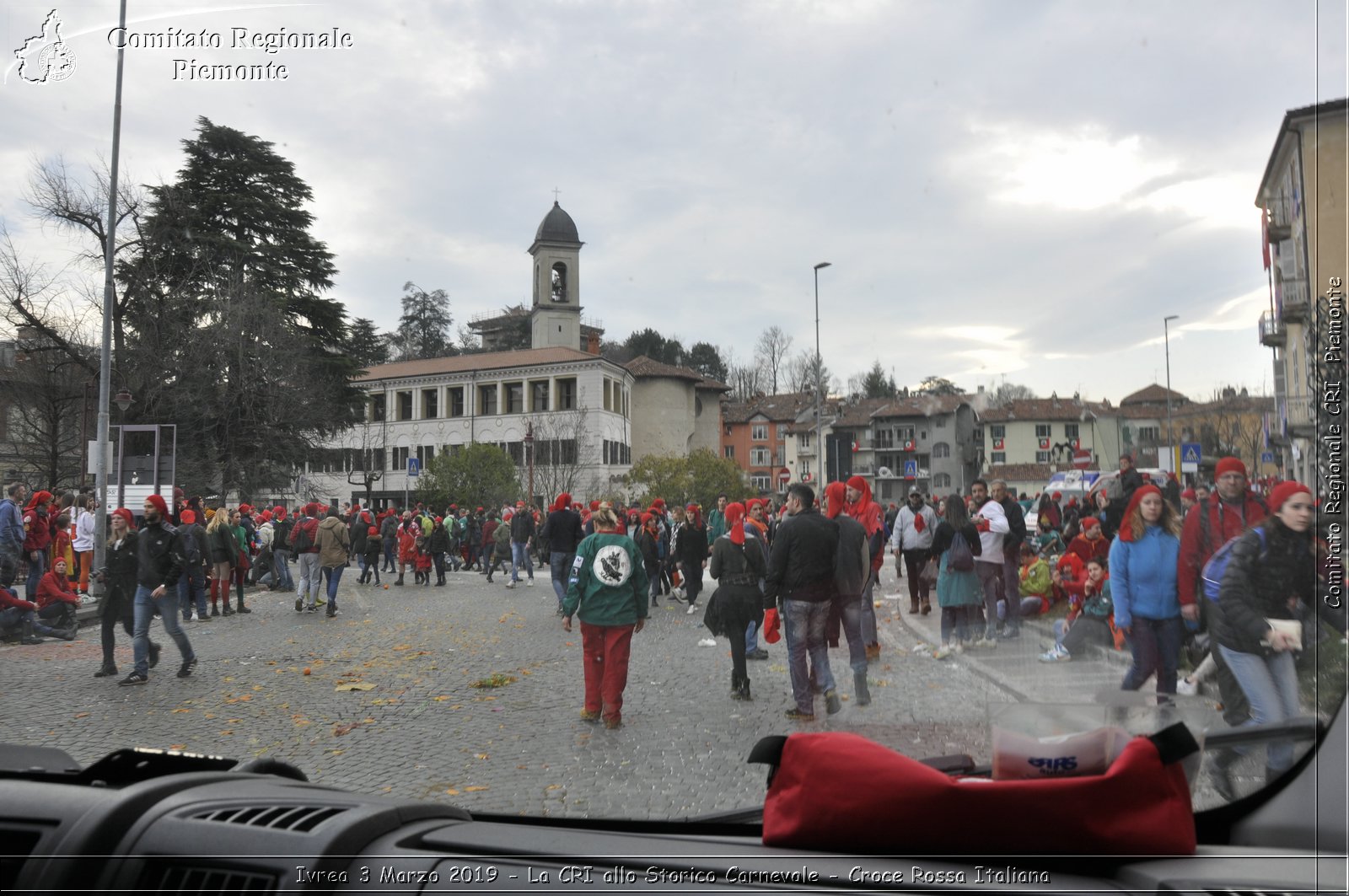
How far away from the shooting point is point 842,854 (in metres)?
1.41

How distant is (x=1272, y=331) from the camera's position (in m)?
1.99

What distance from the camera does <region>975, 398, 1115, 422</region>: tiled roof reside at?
2713 millimetres

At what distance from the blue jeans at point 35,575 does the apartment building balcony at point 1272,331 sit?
6998 millimetres

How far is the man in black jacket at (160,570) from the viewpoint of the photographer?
6.98 metres

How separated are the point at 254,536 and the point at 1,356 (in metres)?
9.48

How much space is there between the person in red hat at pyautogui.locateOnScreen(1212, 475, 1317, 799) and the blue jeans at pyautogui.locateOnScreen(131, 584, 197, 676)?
6.00m

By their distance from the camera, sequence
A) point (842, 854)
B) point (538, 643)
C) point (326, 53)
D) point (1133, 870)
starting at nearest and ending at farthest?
point (1133, 870) < point (842, 854) < point (326, 53) < point (538, 643)

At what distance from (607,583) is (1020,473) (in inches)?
112

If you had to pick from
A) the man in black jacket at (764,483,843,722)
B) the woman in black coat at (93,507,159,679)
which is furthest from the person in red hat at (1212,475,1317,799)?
the woman in black coat at (93,507,159,679)

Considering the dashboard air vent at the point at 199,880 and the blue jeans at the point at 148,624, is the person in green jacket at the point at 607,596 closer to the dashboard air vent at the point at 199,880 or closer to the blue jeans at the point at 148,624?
the blue jeans at the point at 148,624

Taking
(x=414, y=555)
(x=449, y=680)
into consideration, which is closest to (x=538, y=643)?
(x=449, y=680)

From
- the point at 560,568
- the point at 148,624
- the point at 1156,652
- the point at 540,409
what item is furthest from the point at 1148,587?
the point at 540,409

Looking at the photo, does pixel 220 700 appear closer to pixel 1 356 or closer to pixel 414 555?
pixel 1 356

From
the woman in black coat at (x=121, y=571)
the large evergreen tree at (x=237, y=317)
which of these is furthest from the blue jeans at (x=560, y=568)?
the large evergreen tree at (x=237, y=317)
